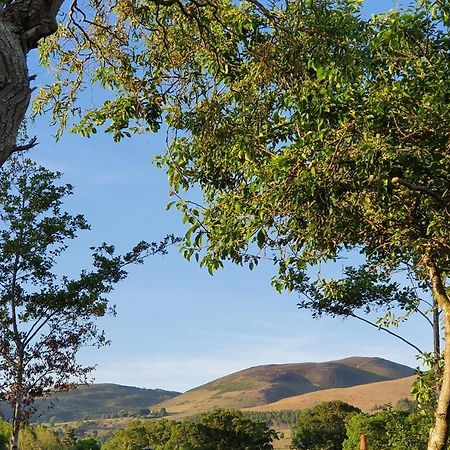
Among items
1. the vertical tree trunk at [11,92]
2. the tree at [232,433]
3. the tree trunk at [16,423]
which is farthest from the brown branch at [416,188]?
the tree at [232,433]

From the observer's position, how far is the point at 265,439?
66562 millimetres

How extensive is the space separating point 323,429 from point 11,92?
76.4 meters

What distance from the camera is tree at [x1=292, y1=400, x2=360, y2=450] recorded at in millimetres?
75375

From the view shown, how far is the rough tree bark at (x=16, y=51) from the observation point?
4.79 metres

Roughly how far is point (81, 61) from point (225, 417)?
207 feet

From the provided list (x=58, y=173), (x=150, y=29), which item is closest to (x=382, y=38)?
(x=150, y=29)

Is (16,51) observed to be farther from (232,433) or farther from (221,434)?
(221,434)

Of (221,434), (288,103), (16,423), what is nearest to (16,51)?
(288,103)

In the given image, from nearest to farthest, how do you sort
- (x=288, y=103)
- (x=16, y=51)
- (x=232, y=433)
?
1. (x=16, y=51)
2. (x=288, y=103)
3. (x=232, y=433)

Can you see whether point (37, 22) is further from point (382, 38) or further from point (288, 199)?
point (382, 38)

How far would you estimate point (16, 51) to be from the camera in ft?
16.7

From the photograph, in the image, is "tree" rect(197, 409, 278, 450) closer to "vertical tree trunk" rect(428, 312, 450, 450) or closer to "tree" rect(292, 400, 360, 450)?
"tree" rect(292, 400, 360, 450)

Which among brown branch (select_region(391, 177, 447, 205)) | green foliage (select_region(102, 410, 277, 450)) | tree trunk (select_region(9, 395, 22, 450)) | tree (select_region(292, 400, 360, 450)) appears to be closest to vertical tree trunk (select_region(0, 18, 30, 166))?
brown branch (select_region(391, 177, 447, 205))

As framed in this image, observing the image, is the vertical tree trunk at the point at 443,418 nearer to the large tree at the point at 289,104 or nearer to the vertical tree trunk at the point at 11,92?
the large tree at the point at 289,104
